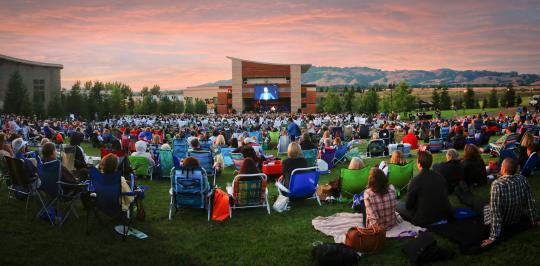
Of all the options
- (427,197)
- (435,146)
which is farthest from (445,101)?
(427,197)

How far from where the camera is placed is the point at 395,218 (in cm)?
616

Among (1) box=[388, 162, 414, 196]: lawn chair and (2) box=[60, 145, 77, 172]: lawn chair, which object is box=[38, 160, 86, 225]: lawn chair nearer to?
(2) box=[60, 145, 77, 172]: lawn chair

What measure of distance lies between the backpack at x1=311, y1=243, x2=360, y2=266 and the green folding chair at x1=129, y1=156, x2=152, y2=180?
6.86 meters

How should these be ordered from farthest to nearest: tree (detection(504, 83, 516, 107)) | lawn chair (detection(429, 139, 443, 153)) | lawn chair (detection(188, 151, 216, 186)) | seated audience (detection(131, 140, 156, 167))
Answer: tree (detection(504, 83, 516, 107)) < lawn chair (detection(429, 139, 443, 153)) < lawn chair (detection(188, 151, 216, 186)) < seated audience (detection(131, 140, 156, 167))

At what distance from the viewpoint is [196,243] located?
596cm

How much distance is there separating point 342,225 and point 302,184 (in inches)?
55.6

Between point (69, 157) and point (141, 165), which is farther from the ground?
point (69, 157)

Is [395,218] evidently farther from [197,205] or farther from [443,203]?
[197,205]

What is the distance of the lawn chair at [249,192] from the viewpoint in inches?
284

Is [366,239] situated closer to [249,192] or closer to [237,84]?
[249,192]

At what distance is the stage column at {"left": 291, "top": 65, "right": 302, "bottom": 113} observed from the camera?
76.1 meters

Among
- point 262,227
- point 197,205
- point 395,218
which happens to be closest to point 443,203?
point 395,218

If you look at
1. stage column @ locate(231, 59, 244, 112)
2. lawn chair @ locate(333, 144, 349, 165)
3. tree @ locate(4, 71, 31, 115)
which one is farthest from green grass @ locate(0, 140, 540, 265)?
stage column @ locate(231, 59, 244, 112)

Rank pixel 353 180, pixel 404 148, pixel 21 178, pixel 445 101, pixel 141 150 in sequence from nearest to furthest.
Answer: pixel 21 178 < pixel 353 180 < pixel 141 150 < pixel 404 148 < pixel 445 101
